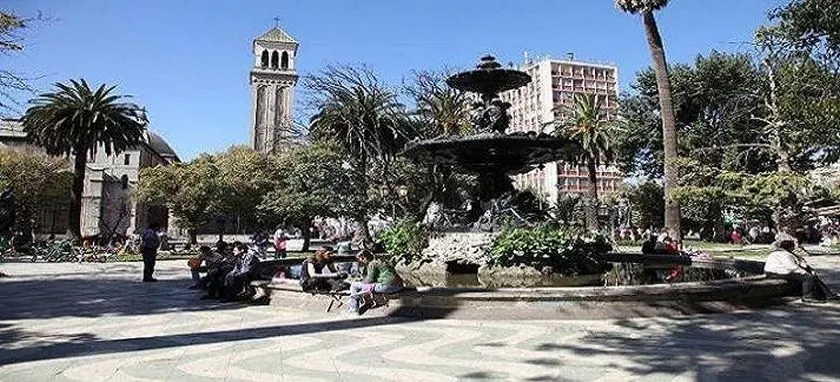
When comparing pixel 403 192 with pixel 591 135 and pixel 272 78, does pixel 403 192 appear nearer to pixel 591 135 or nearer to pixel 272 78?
pixel 591 135

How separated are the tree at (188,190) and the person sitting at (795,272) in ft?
131

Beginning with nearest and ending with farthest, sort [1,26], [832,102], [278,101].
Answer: [832,102], [1,26], [278,101]

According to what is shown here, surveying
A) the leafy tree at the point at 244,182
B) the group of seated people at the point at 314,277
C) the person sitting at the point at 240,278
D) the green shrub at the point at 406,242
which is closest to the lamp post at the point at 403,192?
the leafy tree at the point at 244,182

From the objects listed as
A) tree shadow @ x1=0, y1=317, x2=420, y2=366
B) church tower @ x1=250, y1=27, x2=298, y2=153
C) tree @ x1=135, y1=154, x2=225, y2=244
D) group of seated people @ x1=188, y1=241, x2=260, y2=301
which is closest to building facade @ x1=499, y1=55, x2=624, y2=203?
church tower @ x1=250, y1=27, x2=298, y2=153

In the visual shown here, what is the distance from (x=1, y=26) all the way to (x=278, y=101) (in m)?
77.0

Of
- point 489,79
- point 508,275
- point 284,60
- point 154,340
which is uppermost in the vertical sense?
point 284,60

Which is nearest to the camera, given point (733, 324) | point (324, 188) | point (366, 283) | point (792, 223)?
point (733, 324)

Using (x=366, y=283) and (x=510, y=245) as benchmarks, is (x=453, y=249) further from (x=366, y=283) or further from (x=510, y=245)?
(x=366, y=283)

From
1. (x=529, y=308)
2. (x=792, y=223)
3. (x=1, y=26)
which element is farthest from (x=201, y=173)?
(x=529, y=308)

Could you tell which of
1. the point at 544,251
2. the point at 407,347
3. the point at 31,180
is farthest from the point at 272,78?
the point at 407,347

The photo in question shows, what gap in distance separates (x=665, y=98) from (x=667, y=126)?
54.8 inches

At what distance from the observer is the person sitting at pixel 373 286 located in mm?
8430

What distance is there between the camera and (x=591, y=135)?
47406 mm

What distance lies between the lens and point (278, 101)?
88.8m
